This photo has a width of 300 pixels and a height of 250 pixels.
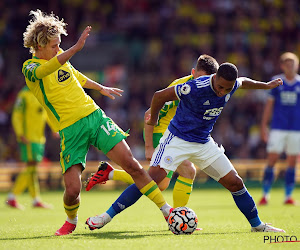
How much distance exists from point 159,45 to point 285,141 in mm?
11147

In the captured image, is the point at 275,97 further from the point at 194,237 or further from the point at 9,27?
the point at 9,27

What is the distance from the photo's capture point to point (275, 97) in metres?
12.0

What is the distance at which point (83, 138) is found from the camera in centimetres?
711

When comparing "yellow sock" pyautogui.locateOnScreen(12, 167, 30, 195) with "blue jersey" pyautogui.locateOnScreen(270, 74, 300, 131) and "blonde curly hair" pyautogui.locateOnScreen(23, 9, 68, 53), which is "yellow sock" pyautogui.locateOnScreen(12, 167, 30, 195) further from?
"blonde curly hair" pyautogui.locateOnScreen(23, 9, 68, 53)

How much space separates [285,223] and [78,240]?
283 centimetres

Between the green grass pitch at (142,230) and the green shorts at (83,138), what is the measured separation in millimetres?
841

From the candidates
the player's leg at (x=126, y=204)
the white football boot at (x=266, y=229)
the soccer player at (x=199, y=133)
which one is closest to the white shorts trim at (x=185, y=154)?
the soccer player at (x=199, y=133)

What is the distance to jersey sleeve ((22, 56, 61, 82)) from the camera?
6.65 metres

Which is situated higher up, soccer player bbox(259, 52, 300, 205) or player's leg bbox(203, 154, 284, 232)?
player's leg bbox(203, 154, 284, 232)

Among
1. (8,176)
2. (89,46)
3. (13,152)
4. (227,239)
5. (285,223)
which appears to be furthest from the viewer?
(89,46)

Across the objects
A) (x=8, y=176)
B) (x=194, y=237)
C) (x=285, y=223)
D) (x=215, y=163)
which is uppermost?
(x=215, y=163)

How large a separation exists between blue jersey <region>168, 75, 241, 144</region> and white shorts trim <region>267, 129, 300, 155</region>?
526 centimetres

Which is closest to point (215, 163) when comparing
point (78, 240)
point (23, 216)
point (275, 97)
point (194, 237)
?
point (194, 237)

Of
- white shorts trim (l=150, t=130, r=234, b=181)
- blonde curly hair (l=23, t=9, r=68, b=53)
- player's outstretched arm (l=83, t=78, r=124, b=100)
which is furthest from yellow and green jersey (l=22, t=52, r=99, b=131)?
white shorts trim (l=150, t=130, r=234, b=181)
